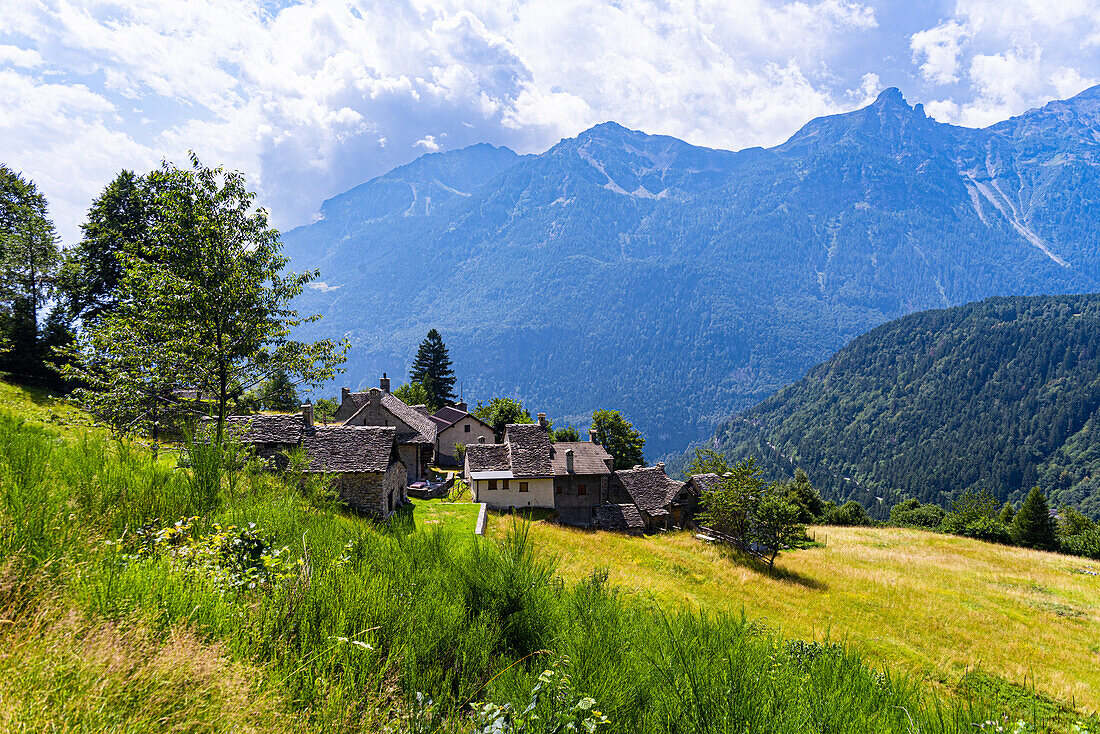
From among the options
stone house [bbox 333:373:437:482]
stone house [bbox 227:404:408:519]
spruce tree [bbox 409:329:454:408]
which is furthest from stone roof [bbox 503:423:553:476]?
spruce tree [bbox 409:329:454:408]

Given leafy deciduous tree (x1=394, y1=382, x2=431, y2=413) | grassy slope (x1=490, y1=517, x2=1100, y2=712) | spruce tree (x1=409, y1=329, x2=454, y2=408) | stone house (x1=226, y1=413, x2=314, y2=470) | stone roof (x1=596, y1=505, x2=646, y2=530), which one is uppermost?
spruce tree (x1=409, y1=329, x2=454, y2=408)

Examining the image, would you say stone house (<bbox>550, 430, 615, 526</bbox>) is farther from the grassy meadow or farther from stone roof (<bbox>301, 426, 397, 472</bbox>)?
the grassy meadow

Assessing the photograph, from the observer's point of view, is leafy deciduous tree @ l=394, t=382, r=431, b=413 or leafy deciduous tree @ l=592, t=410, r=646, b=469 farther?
leafy deciduous tree @ l=394, t=382, r=431, b=413

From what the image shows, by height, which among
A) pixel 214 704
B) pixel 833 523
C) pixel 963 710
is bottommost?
pixel 833 523

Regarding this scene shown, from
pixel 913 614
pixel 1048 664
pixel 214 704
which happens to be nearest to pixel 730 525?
pixel 913 614

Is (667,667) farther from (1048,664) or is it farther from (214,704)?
(1048,664)

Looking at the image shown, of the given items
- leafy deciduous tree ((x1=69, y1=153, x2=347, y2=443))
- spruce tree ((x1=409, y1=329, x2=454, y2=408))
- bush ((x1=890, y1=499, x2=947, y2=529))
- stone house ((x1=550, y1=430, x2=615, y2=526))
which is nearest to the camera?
leafy deciduous tree ((x1=69, y1=153, x2=347, y2=443))

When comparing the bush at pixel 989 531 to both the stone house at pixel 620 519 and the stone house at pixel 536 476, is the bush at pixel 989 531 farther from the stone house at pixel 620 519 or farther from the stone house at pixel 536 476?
the stone house at pixel 536 476

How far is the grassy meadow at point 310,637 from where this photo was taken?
98.8 inches

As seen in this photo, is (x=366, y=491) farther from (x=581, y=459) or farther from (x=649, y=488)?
(x=649, y=488)

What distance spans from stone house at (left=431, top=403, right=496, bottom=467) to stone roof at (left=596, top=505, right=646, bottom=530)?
73.4ft

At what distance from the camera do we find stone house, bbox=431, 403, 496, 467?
6019cm

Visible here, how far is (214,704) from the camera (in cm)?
251

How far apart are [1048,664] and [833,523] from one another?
50207 millimetres
